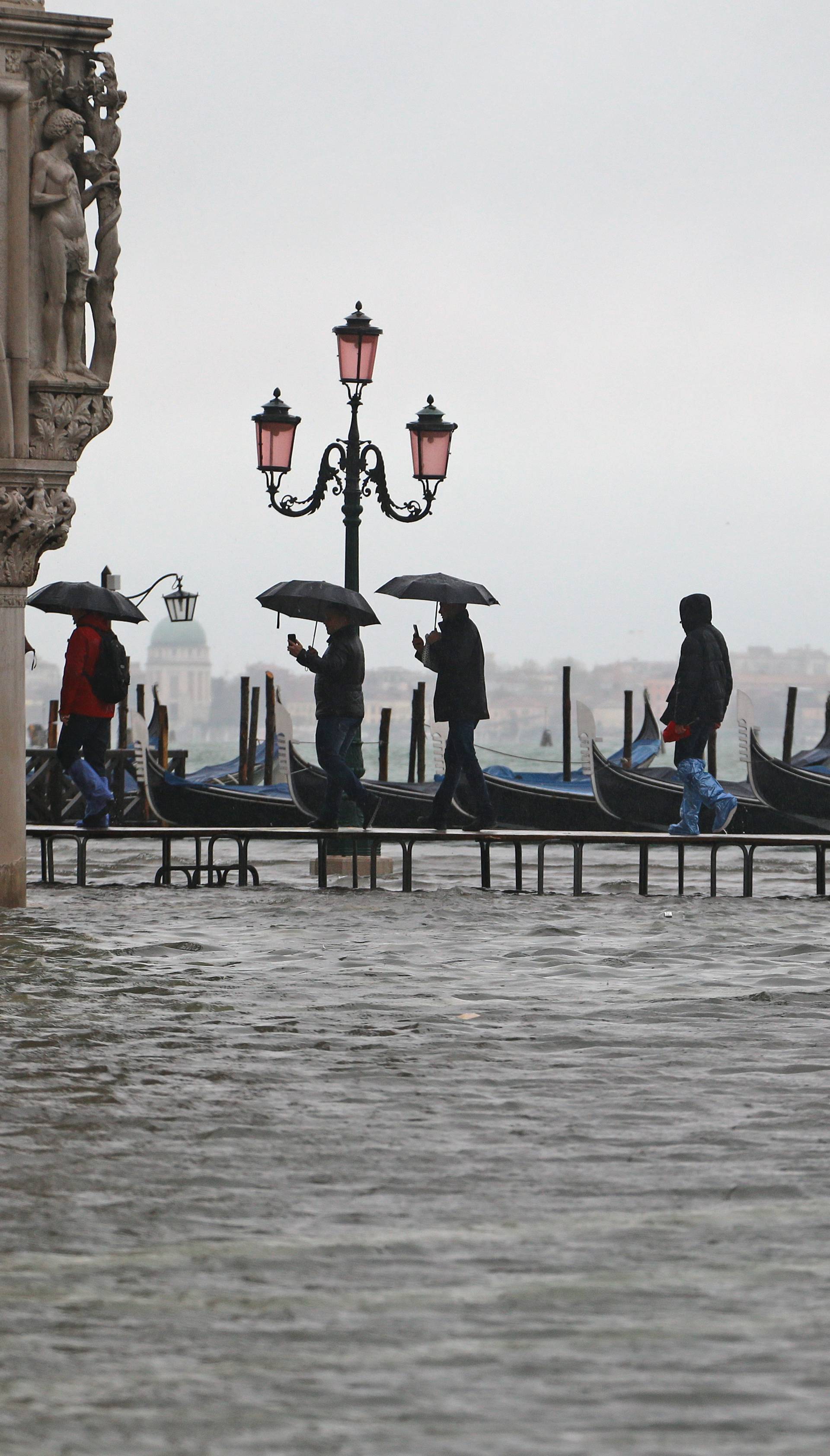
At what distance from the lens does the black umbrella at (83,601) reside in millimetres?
14867

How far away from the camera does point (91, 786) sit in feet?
46.8

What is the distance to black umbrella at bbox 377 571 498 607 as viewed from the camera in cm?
1470

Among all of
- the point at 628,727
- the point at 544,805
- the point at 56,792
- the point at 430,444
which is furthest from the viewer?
the point at 628,727

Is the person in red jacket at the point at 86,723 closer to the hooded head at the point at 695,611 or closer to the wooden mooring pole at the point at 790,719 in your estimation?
the hooded head at the point at 695,611

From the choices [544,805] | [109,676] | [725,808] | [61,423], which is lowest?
[544,805]

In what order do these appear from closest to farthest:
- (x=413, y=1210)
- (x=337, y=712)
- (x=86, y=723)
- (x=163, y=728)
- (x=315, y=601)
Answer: (x=413, y=1210), (x=86, y=723), (x=337, y=712), (x=315, y=601), (x=163, y=728)

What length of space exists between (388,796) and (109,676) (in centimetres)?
753

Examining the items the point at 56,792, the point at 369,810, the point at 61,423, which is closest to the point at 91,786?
the point at 369,810

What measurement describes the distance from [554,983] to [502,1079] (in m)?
2.30

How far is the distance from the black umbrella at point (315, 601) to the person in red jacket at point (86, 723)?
4.22 ft

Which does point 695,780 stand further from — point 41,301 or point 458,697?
point 41,301

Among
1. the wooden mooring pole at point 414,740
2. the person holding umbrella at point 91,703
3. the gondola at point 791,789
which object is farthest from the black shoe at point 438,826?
the wooden mooring pole at point 414,740

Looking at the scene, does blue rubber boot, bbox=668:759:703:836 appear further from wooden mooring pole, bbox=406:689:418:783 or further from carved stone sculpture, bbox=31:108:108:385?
wooden mooring pole, bbox=406:689:418:783

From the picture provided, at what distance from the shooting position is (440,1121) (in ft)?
18.1
